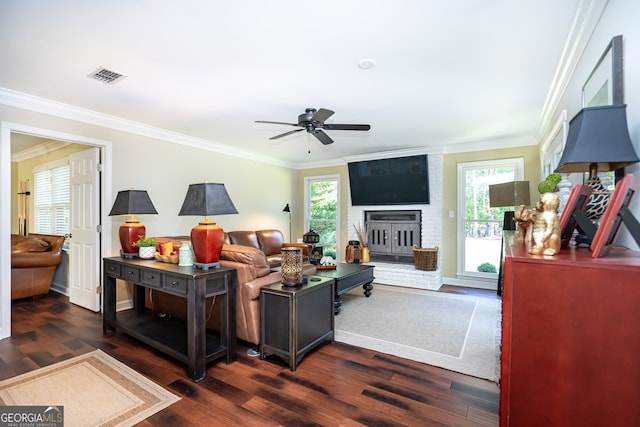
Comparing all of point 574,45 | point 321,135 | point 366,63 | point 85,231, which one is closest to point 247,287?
point 321,135

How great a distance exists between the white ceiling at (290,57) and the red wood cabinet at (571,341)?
168 cm

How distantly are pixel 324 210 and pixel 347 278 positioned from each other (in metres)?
3.23

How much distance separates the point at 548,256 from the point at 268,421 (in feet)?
5.70

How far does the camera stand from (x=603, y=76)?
166cm

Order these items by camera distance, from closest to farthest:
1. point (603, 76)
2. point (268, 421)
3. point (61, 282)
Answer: point (603, 76), point (268, 421), point (61, 282)

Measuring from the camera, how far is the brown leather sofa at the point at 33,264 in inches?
163

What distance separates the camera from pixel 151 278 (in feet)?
8.66

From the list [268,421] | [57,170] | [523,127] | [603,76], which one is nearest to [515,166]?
[523,127]

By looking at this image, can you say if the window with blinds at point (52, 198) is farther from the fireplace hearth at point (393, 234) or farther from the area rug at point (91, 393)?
the fireplace hearth at point (393, 234)

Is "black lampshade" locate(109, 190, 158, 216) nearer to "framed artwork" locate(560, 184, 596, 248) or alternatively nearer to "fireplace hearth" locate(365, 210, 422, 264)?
"framed artwork" locate(560, 184, 596, 248)

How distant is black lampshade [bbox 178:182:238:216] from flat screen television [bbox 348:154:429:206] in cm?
386

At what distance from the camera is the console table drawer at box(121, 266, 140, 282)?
2.80 m

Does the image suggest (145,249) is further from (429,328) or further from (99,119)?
(429,328)

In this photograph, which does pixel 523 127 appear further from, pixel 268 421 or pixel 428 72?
pixel 268 421
